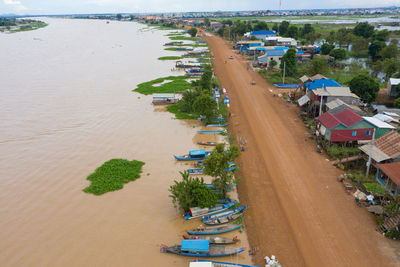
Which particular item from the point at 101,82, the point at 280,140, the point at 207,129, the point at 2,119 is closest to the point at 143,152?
the point at 207,129

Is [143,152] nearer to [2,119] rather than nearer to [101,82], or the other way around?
[2,119]

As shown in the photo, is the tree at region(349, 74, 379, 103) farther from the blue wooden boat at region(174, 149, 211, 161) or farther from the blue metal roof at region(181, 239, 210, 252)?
the blue metal roof at region(181, 239, 210, 252)

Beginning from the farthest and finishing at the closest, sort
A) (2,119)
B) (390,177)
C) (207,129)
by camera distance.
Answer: (2,119)
(207,129)
(390,177)

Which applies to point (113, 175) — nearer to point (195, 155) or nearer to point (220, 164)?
point (195, 155)

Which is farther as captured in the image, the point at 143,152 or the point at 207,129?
the point at 207,129

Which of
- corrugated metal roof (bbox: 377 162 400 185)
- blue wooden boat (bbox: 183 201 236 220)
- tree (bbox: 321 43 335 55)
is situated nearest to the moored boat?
blue wooden boat (bbox: 183 201 236 220)

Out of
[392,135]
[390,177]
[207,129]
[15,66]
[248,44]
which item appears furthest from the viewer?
[248,44]

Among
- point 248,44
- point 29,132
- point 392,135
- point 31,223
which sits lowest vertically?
point 31,223
